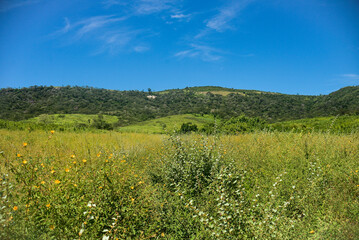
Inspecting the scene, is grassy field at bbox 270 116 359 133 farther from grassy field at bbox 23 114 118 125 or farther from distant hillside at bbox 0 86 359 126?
distant hillside at bbox 0 86 359 126

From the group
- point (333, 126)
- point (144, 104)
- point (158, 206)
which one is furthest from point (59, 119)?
point (158, 206)

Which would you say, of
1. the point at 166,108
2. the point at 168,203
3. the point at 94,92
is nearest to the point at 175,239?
the point at 168,203

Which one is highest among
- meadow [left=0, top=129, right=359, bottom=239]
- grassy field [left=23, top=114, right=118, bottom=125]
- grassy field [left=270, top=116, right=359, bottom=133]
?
grassy field [left=23, top=114, right=118, bottom=125]

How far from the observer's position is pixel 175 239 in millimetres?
3490

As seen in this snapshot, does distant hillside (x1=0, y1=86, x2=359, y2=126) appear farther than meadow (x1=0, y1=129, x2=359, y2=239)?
Answer: Yes

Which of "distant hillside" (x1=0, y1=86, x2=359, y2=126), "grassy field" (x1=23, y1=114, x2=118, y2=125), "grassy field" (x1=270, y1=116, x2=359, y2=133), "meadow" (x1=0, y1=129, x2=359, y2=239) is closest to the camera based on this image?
"meadow" (x1=0, y1=129, x2=359, y2=239)

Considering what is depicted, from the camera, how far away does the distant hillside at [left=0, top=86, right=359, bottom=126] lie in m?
75.8

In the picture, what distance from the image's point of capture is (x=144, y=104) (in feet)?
386

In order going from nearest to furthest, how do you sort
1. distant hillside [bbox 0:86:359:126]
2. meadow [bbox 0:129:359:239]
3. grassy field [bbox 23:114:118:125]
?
meadow [bbox 0:129:359:239] < grassy field [bbox 23:114:118:125] < distant hillside [bbox 0:86:359:126]

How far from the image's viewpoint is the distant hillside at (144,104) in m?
75.8

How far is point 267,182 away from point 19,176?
17.6 feet

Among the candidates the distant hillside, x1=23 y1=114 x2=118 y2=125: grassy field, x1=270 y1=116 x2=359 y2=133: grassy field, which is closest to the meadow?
x1=270 y1=116 x2=359 y2=133: grassy field

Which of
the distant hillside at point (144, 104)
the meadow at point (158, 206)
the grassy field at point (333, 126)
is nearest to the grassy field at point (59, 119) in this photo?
the distant hillside at point (144, 104)

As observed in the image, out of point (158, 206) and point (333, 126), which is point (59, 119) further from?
point (158, 206)
